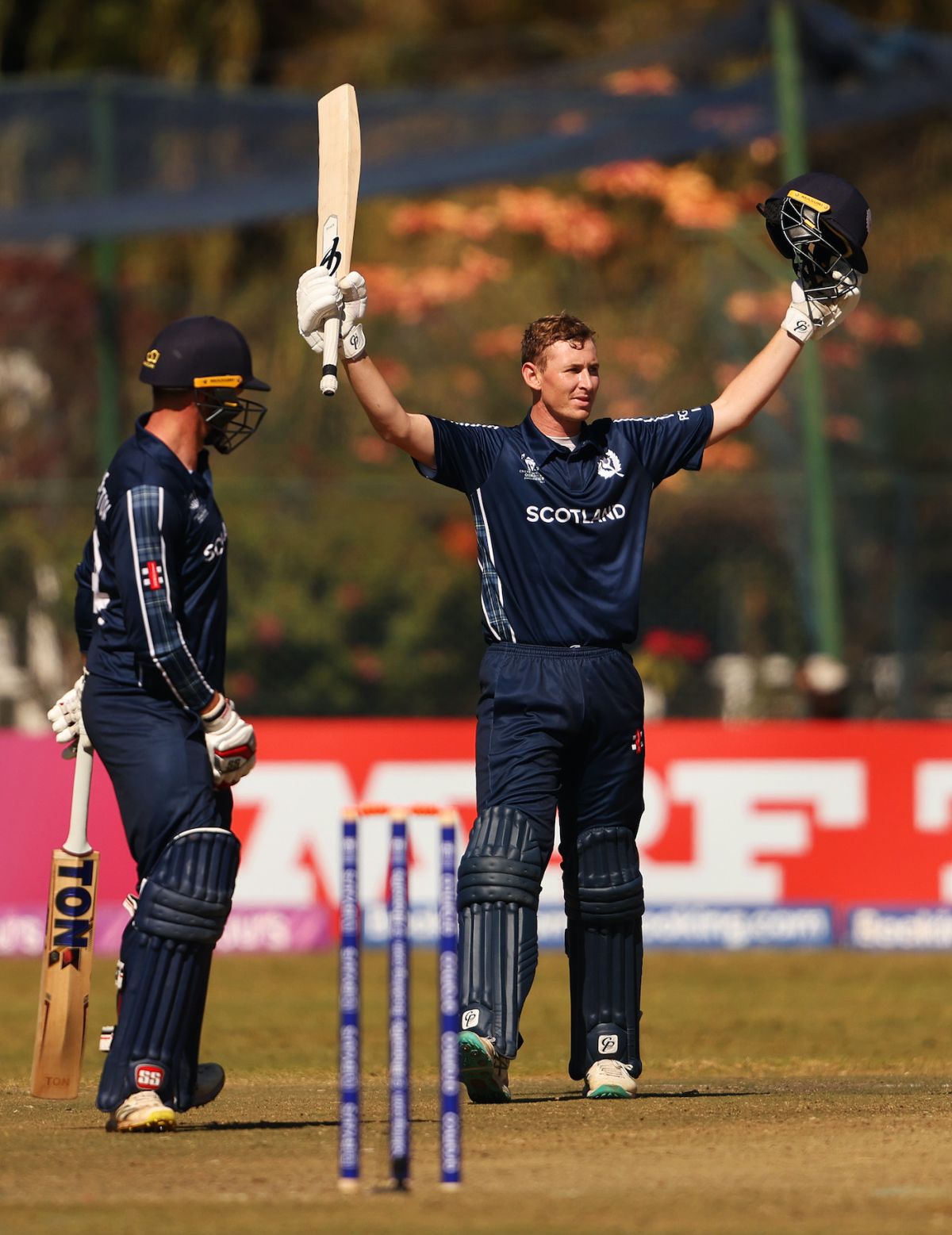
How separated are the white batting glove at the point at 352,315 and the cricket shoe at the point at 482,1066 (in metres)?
1.92

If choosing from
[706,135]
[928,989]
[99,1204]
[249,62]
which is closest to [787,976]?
[928,989]

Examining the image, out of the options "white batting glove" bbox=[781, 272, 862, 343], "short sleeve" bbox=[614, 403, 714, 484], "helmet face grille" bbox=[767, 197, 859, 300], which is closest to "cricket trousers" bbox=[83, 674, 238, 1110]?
"short sleeve" bbox=[614, 403, 714, 484]

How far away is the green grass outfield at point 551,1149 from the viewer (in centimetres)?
483

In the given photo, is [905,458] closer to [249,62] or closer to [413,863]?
[413,863]

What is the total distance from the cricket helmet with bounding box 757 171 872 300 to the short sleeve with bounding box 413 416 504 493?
1.09 meters

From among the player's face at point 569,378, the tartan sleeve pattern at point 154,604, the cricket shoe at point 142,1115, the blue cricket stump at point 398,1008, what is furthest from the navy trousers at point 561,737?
the blue cricket stump at point 398,1008

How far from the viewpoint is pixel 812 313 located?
7.21 m

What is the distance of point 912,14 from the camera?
22359 mm

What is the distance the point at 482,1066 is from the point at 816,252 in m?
2.65

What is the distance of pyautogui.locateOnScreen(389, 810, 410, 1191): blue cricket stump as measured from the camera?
5.00m

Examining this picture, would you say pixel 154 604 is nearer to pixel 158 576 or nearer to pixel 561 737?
pixel 158 576

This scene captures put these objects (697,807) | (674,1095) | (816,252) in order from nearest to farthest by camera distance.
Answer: (674,1095)
(816,252)
(697,807)

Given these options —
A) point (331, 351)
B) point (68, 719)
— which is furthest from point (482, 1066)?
point (331, 351)

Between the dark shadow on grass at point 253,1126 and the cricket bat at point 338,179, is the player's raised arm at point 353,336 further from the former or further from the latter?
the dark shadow on grass at point 253,1126
